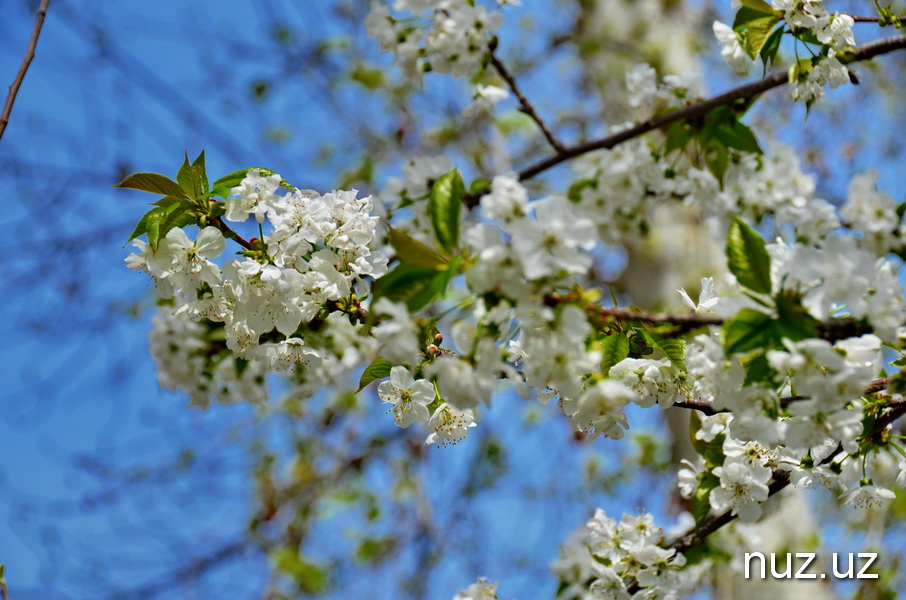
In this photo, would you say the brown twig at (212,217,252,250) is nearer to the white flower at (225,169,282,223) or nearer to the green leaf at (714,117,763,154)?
the white flower at (225,169,282,223)

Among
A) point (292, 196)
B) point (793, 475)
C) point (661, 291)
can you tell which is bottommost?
point (793, 475)

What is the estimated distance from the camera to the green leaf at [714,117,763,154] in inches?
58.1

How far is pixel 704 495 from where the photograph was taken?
1.29 metres

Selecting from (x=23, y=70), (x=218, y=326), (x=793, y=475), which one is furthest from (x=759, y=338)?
(x=218, y=326)

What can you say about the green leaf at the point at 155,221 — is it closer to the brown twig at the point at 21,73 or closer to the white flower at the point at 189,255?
the white flower at the point at 189,255

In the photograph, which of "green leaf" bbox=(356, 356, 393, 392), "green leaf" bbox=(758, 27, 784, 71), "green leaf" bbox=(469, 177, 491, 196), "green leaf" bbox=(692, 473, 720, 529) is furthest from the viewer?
"green leaf" bbox=(469, 177, 491, 196)

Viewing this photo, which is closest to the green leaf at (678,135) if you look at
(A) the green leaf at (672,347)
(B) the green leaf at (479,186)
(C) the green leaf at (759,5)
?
(C) the green leaf at (759,5)

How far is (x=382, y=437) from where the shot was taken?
454 cm

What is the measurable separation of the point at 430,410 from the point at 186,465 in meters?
3.84

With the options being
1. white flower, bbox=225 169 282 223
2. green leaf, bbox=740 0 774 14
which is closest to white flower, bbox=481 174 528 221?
white flower, bbox=225 169 282 223

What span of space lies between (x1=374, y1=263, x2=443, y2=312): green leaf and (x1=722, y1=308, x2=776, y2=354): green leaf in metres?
0.31

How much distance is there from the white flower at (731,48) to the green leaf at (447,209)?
891 mm

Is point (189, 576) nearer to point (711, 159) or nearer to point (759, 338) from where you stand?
point (711, 159)

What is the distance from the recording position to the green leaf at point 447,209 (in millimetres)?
834
